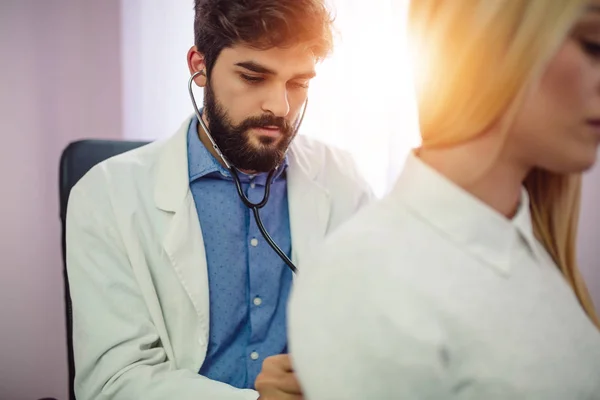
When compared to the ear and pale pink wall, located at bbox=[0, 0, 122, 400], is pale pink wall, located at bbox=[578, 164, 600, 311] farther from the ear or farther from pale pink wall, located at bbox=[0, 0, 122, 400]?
pale pink wall, located at bbox=[0, 0, 122, 400]

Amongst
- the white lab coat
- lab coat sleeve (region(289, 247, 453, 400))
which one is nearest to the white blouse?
lab coat sleeve (region(289, 247, 453, 400))

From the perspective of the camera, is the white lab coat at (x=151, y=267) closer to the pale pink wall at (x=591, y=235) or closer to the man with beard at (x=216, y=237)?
the man with beard at (x=216, y=237)

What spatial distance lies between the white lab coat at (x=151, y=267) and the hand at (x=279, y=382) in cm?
17

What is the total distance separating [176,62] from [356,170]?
0.41 m

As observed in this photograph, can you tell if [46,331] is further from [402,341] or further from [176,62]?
[402,341]

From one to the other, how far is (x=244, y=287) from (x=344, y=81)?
314mm

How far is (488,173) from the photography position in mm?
356

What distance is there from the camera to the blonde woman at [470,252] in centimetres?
32

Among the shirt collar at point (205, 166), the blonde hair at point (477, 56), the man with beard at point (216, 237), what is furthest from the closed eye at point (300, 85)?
the blonde hair at point (477, 56)

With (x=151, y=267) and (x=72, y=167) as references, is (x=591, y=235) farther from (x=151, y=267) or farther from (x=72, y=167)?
(x=72, y=167)

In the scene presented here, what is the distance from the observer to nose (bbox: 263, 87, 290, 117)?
0.62 meters

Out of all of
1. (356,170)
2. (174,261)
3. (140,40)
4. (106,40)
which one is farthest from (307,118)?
(106,40)

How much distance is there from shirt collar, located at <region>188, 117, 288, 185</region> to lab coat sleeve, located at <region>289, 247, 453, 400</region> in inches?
14.9

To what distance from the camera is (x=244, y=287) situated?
26.5 inches
